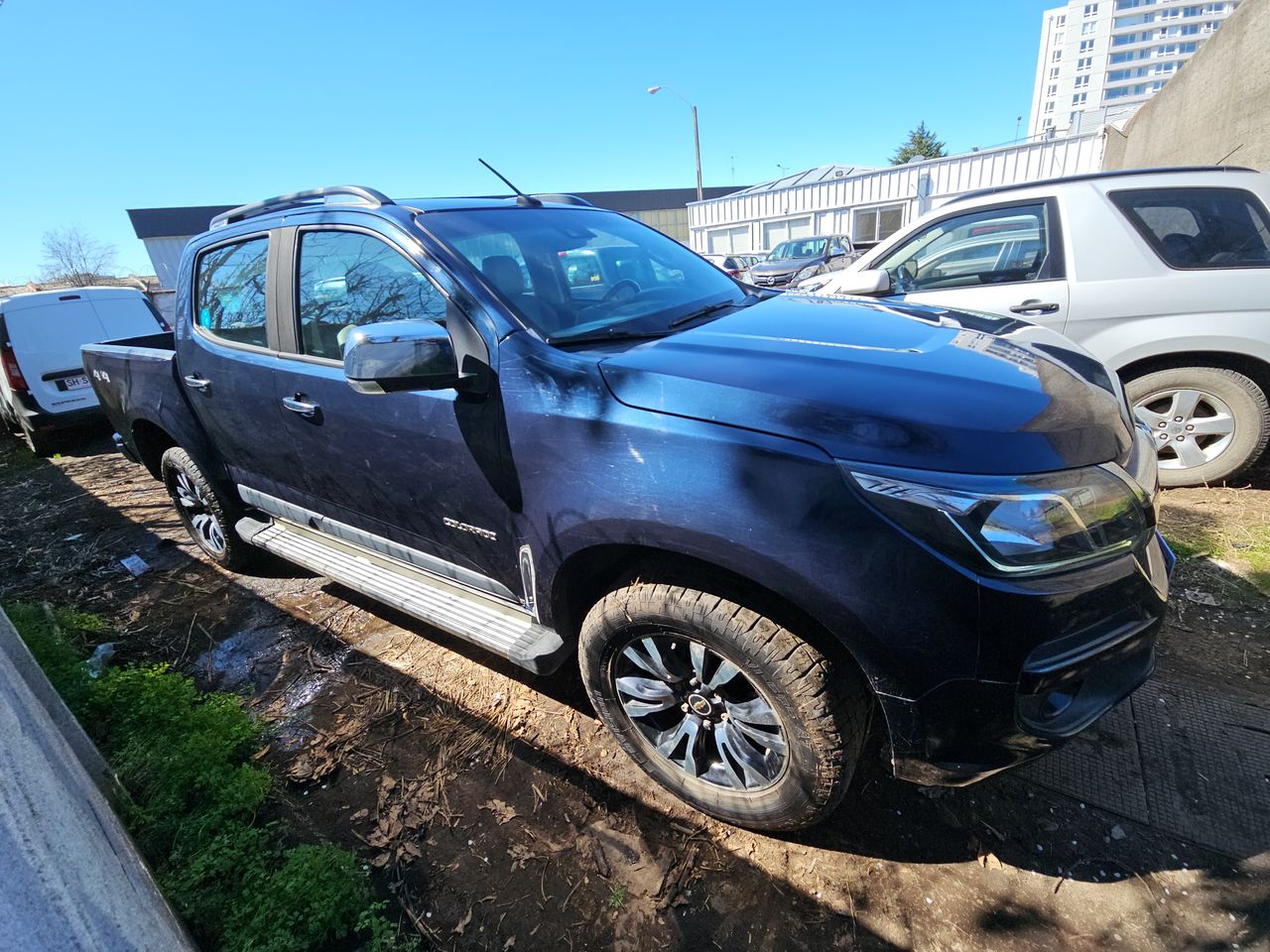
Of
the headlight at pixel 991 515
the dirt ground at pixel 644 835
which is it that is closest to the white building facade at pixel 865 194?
the dirt ground at pixel 644 835

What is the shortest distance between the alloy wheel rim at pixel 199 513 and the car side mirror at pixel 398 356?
2.46 m

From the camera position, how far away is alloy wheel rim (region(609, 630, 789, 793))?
5.87 feet

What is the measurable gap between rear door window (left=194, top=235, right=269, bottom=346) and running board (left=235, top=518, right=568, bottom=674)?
3.25 ft

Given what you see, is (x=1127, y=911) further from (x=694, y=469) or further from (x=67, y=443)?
(x=67, y=443)

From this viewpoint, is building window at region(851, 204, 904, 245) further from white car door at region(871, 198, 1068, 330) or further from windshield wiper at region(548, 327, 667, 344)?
windshield wiper at region(548, 327, 667, 344)

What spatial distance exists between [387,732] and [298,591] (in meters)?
1.60

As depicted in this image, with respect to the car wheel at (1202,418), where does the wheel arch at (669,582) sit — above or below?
above

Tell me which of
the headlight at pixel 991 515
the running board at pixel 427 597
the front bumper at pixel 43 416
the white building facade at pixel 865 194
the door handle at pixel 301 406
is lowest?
the running board at pixel 427 597

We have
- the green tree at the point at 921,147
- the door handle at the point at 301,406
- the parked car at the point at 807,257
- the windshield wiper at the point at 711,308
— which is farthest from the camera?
the green tree at the point at 921,147

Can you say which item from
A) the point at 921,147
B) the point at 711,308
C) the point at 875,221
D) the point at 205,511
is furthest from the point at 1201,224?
the point at 921,147

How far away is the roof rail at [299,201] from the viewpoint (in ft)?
8.04

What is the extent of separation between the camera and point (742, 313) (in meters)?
2.37

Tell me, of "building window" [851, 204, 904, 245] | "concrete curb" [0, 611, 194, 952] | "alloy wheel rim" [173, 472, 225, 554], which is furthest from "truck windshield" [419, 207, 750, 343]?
"building window" [851, 204, 904, 245]

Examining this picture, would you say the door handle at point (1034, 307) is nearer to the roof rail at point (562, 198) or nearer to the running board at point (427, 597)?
the roof rail at point (562, 198)
